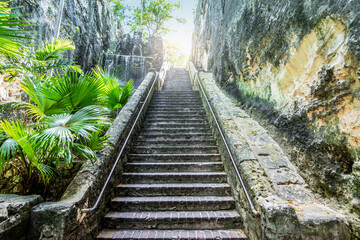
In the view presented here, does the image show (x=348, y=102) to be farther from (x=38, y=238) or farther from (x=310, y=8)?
(x=38, y=238)

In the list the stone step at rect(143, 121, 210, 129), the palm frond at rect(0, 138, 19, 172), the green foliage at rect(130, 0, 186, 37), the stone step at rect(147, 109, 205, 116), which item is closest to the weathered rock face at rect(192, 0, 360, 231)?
the stone step at rect(143, 121, 210, 129)

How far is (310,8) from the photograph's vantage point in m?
2.70

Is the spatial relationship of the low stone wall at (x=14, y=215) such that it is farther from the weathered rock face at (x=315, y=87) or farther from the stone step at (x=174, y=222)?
the weathered rock face at (x=315, y=87)

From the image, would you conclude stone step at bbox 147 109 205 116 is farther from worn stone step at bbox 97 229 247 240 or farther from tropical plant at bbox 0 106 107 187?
worn stone step at bbox 97 229 247 240

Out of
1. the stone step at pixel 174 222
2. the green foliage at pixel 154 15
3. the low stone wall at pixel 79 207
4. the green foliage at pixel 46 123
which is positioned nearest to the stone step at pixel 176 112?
the low stone wall at pixel 79 207

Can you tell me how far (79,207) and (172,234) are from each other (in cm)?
121

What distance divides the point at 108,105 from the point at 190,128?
2072mm

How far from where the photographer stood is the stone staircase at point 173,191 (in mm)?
2523

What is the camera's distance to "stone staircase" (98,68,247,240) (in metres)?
2.52

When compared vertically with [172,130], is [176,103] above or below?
above

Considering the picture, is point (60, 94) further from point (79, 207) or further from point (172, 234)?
point (172, 234)

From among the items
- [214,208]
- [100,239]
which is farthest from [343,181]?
[100,239]

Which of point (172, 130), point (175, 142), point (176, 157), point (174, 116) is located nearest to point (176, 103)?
point (174, 116)

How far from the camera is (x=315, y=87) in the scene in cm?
249
